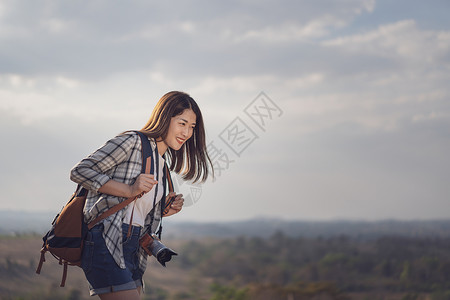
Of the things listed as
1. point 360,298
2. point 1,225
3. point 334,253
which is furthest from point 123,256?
point 334,253

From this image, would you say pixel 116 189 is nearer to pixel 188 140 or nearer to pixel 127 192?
pixel 127 192

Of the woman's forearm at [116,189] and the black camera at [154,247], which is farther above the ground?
the woman's forearm at [116,189]

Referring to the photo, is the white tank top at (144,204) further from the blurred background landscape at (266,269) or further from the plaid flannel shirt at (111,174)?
the blurred background landscape at (266,269)

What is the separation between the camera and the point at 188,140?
254 cm

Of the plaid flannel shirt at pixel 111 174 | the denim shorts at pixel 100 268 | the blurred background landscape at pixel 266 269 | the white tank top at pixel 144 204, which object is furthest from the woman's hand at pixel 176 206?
the blurred background landscape at pixel 266 269

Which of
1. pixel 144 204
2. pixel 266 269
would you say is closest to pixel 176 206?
pixel 144 204

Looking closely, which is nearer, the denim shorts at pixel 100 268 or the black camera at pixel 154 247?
the denim shorts at pixel 100 268

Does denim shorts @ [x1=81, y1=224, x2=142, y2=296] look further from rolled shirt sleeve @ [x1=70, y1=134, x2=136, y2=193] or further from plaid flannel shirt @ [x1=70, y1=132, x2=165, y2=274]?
rolled shirt sleeve @ [x1=70, y1=134, x2=136, y2=193]

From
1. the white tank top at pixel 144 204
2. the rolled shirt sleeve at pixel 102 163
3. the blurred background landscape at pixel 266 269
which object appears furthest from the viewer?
the blurred background landscape at pixel 266 269

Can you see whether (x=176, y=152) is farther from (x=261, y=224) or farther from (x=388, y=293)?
(x=261, y=224)

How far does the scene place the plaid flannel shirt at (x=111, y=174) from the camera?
202 cm

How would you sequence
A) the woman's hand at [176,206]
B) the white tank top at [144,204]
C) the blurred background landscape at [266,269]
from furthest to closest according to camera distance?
the blurred background landscape at [266,269] < the woman's hand at [176,206] < the white tank top at [144,204]

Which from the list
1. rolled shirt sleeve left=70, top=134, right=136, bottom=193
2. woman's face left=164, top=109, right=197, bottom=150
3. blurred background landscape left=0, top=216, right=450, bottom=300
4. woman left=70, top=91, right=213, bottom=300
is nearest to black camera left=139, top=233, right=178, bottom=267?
woman left=70, top=91, right=213, bottom=300

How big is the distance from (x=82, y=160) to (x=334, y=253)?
23.4 metres
